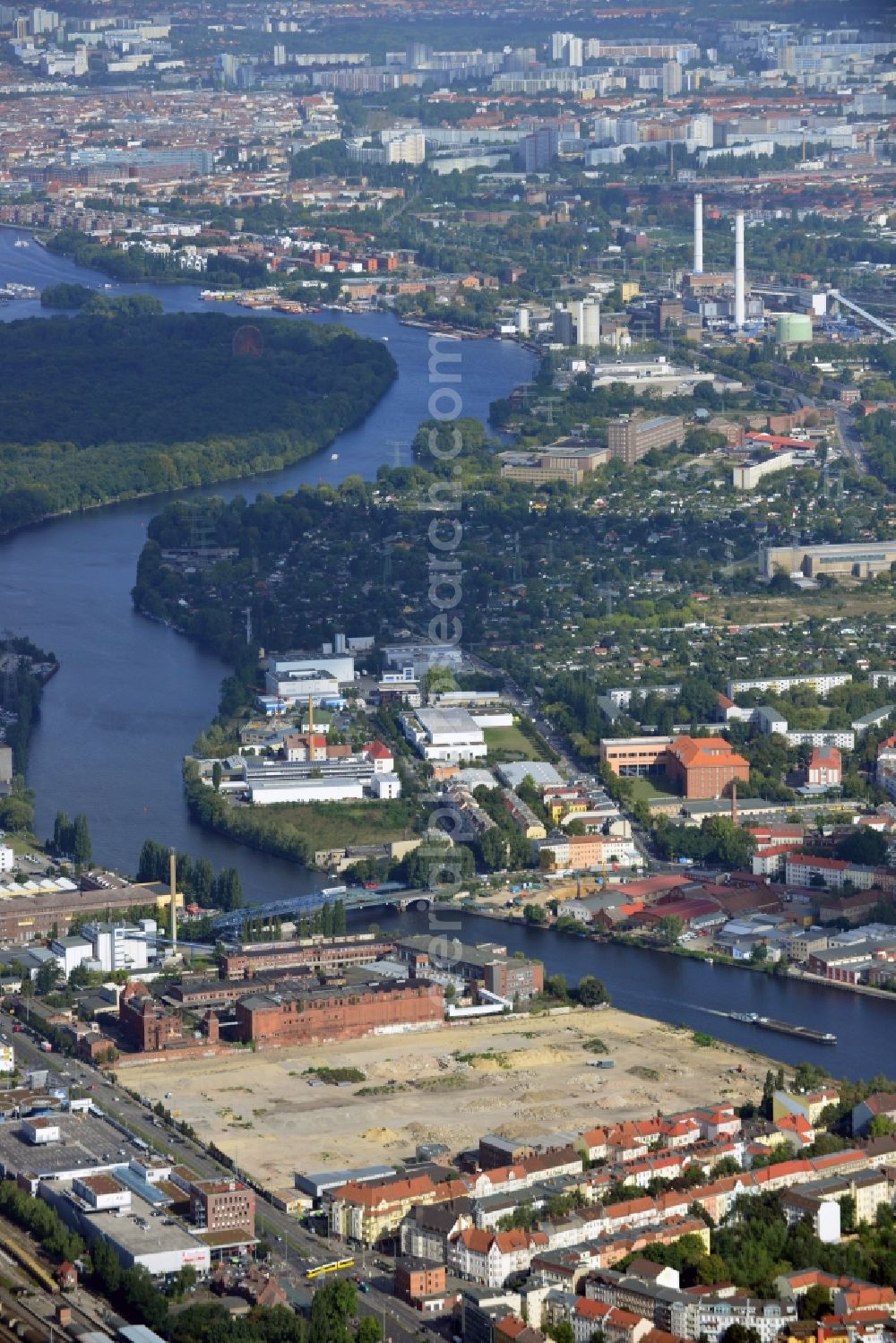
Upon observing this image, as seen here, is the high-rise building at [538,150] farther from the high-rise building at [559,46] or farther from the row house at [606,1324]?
the row house at [606,1324]

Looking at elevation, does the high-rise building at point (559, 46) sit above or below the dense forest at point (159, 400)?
above

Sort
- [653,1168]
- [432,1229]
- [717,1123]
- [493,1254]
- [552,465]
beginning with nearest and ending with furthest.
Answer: [493,1254] → [432,1229] → [653,1168] → [717,1123] → [552,465]

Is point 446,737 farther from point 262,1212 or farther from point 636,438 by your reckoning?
point 636,438

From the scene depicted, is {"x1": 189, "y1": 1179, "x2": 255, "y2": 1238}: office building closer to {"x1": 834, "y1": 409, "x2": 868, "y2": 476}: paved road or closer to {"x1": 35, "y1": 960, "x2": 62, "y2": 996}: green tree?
{"x1": 35, "y1": 960, "x2": 62, "y2": 996}: green tree

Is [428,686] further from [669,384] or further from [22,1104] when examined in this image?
[669,384]

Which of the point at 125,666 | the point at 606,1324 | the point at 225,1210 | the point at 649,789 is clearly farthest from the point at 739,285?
the point at 606,1324

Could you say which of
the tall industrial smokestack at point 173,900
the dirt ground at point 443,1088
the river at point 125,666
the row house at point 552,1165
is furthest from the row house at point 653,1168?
the river at point 125,666
